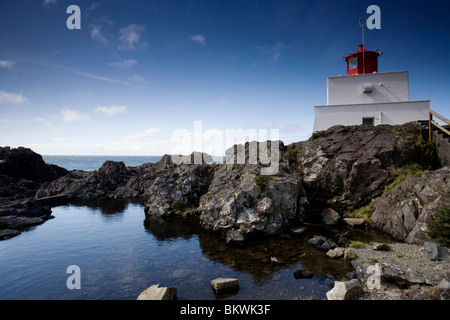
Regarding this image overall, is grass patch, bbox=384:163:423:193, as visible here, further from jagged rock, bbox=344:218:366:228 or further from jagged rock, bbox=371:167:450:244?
jagged rock, bbox=344:218:366:228

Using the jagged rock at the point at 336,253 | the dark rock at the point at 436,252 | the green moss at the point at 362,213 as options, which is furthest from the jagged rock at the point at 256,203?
the dark rock at the point at 436,252

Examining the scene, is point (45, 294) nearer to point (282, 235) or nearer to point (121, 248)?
point (121, 248)

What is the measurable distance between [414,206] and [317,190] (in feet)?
29.1

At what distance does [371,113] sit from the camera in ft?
97.7

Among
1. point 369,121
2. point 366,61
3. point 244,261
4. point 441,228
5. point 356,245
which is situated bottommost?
point 244,261

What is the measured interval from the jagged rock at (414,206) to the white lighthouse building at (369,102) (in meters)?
13.4

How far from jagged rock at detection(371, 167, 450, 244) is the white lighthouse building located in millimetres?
13359

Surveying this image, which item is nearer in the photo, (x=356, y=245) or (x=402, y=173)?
(x=356, y=245)

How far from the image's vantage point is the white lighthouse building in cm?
2873

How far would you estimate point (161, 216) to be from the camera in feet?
89.6

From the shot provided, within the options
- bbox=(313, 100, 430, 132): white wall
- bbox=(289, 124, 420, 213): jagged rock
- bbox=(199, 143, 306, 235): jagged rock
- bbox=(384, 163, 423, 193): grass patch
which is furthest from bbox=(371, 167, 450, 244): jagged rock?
bbox=(313, 100, 430, 132): white wall

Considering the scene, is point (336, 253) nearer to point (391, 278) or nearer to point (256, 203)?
point (391, 278)

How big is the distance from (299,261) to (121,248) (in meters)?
12.8

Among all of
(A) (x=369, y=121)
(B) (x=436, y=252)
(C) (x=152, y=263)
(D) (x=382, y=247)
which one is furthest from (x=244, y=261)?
(A) (x=369, y=121)
